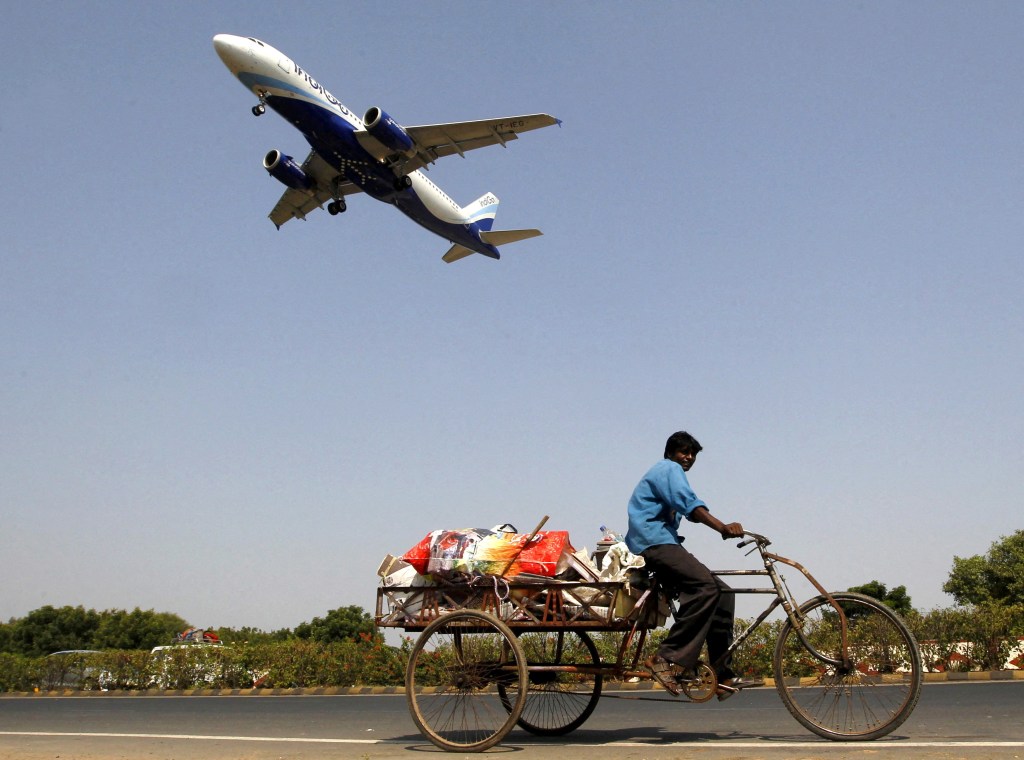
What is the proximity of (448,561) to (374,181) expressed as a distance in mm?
26002

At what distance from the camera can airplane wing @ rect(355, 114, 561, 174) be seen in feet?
97.3

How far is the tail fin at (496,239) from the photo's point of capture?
130 feet

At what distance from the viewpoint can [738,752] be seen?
531cm

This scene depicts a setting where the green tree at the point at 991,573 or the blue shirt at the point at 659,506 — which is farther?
the green tree at the point at 991,573

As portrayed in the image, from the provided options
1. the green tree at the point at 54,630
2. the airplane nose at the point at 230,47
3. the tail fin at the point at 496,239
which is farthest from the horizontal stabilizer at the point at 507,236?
the green tree at the point at 54,630

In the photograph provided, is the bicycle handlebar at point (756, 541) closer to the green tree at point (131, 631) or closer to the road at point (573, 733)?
the road at point (573, 733)

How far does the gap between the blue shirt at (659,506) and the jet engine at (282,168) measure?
2869cm

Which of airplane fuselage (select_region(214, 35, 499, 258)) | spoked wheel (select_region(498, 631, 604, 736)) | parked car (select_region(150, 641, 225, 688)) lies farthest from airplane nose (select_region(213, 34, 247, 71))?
spoked wheel (select_region(498, 631, 604, 736))

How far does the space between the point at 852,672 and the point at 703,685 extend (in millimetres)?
874

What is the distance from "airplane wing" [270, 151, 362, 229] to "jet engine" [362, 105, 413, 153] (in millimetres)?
4256

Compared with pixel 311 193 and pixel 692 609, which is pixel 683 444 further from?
pixel 311 193

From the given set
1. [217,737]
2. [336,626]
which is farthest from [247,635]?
[217,737]

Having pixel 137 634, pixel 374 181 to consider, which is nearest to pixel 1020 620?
pixel 374 181

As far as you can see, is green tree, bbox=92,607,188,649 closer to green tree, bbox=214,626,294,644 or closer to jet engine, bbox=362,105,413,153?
green tree, bbox=214,626,294,644
